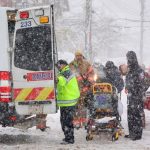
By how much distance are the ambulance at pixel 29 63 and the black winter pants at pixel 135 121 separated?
1.80 meters

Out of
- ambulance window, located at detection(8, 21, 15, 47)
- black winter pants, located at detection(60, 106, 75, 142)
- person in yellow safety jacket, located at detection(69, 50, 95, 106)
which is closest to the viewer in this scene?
ambulance window, located at detection(8, 21, 15, 47)

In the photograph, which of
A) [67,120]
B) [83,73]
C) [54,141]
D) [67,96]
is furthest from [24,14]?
[83,73]

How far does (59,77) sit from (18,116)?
1.07 metres

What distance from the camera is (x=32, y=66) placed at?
34.1 ft

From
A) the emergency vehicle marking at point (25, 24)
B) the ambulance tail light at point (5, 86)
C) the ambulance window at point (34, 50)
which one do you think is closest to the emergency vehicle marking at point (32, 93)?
the ambulance tail light at point (5, 86)

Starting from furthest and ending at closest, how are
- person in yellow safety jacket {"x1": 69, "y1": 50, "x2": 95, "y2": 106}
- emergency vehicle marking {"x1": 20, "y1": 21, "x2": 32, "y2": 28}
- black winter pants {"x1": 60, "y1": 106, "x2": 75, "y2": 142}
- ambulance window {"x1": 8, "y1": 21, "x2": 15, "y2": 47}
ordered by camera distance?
person in yellow safety jacket {"x1": 69, "y1": 50, "x2": 95, "y2": 106}
black winter pants {"x1": 60, "y1": 106, "x2": 75, "y2": 142}
ambulance window {"x1": 8, "y1": 21, "x2": 15, "y2": 47}
emergency vehicle marking {"x1": 20, "y1": 21, "x2": 32, "y2": 28}

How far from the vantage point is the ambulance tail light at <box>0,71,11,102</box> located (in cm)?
1020

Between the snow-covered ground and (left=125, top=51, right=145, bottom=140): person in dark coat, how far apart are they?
298 millimetres

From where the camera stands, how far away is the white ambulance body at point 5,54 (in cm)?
1017

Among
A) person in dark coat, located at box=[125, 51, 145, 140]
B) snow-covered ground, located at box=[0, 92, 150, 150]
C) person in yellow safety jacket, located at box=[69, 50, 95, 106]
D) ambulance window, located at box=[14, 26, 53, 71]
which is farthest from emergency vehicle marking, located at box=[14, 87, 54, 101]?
person in yellow safety jacket, located at box=[69, 50, 95, 106]

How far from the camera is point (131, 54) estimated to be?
11195 millimetres

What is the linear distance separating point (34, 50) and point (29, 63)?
26 cm

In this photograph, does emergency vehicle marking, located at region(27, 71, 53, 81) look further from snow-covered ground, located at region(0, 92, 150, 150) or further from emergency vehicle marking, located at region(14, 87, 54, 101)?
snow-covered ground, located at region(0, 92, 150, 150)

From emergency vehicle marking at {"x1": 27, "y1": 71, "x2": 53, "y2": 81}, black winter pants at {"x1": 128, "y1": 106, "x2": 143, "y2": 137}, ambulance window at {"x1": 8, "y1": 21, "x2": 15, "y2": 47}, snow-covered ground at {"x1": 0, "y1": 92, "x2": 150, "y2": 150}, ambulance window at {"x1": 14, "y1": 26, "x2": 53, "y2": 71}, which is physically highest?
ambulance window at {"x1": 8, "y1": 21, "x2": 15, "y2": 47}
